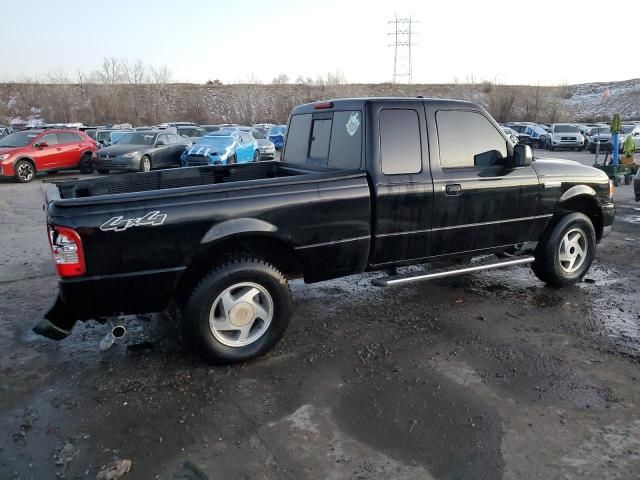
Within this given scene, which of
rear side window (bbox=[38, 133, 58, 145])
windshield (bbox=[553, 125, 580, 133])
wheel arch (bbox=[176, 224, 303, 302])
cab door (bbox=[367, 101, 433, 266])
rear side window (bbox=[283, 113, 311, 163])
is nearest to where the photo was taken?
wheel arch (bbox=[176, 224, 303, 302])

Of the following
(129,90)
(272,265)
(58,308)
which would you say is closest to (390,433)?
(272,265)

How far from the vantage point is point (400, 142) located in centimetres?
458

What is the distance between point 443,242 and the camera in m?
4.82

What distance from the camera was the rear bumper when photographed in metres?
3.48

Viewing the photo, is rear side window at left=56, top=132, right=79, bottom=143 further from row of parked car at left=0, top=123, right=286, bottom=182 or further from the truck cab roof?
the truck cab roof

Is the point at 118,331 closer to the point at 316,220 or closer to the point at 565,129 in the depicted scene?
the point at 316,220

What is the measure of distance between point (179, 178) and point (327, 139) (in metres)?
1.63

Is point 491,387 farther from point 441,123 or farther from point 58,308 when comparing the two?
point 58,308

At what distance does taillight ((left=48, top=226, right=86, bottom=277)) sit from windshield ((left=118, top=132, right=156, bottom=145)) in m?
16.7

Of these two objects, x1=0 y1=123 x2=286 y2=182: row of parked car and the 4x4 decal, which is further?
x1=0 y1=123 x2=286 y2=182: row of parked car

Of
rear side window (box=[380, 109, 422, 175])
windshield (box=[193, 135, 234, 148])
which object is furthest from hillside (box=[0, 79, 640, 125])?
rear side window (box=[380, 109, 422, 175])

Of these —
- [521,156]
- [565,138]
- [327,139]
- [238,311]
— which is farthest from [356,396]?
[565,138]

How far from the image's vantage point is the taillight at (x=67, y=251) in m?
3.37

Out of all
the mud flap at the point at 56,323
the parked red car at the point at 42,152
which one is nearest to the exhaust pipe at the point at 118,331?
the mud flap at the point at 56,323
